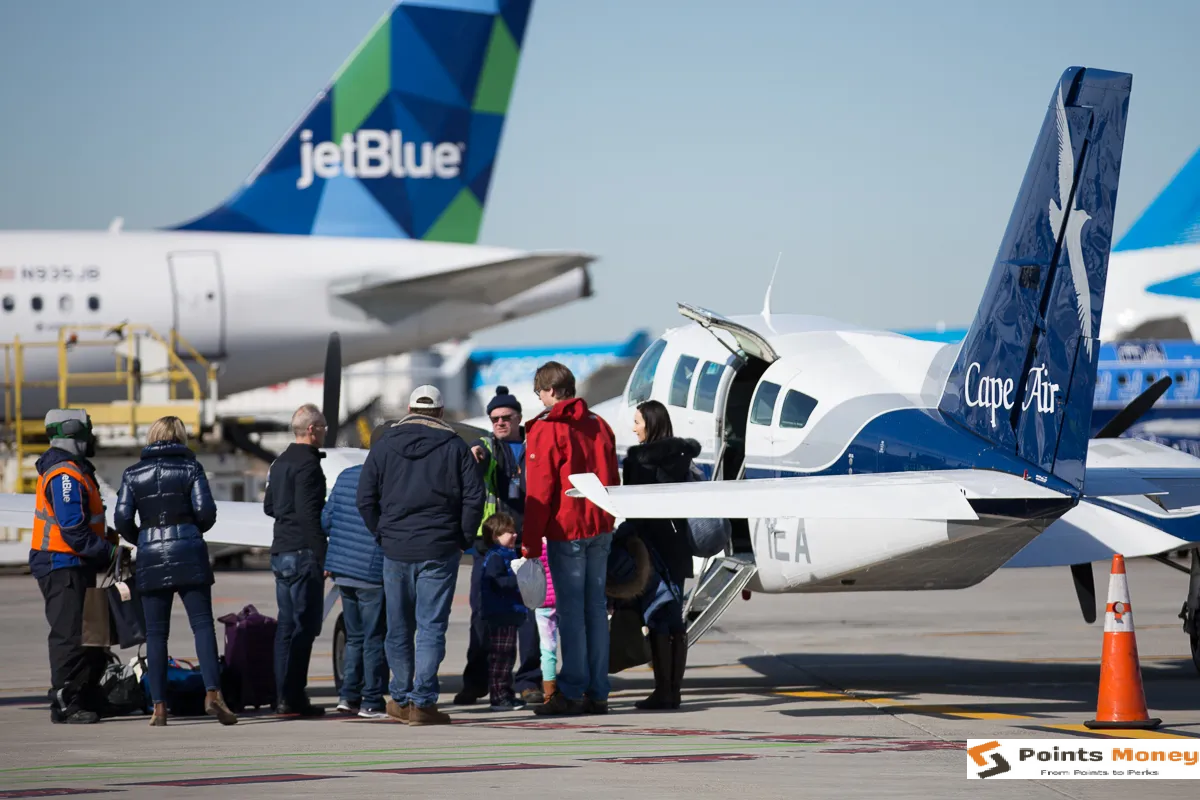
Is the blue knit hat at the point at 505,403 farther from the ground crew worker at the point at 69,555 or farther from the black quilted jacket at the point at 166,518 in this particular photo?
the ground crew worker at the point at 69,555

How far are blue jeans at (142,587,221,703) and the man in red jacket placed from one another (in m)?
1.93

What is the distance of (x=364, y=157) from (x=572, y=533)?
17.9 m

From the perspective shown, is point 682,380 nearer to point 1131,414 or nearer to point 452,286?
point 1131,414

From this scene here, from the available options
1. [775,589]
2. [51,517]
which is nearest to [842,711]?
[775,589]

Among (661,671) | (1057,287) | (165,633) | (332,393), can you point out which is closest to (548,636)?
(661,671)

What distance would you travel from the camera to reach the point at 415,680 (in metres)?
9.01

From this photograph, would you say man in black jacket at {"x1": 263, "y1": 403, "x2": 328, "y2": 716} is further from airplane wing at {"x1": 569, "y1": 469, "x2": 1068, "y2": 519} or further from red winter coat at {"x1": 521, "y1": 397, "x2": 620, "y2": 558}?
airplane wing at {"x1": 569, "y1": 469, "x2": 1068, "y2": 519}

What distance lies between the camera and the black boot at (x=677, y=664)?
383 inches

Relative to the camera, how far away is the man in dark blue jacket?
30.8 feet

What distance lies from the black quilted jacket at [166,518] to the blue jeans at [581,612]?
6.83 feet

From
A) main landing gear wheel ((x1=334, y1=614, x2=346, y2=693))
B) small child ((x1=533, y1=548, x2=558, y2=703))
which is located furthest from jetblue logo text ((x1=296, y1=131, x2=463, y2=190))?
small child ((x1=533, y1=548, x2=558, y2=703))

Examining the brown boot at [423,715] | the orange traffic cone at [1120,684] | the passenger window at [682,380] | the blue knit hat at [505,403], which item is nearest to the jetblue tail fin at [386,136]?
the passenger window at [682,380]

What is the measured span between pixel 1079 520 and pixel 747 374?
98.4 inches

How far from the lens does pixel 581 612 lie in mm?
9422
